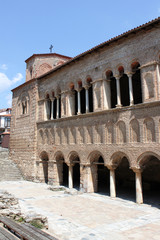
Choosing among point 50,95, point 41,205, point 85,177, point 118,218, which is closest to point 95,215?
point 118,218

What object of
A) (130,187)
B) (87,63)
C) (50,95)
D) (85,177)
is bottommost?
(130,187)

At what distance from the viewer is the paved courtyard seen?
685 centimetres

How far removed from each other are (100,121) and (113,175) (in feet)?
11.0

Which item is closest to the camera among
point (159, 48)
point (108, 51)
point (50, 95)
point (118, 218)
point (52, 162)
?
point (118, 218)

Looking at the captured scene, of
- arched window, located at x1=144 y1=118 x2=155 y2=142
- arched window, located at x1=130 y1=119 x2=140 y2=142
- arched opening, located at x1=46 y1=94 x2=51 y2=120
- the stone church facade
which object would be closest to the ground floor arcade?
the stone church facade

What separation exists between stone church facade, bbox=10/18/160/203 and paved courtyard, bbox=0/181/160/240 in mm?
1292

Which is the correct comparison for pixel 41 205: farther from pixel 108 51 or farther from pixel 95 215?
pixel 108 51

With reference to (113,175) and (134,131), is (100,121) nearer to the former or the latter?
(134,131)

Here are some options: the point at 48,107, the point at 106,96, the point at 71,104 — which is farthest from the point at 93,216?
the point at 48,107

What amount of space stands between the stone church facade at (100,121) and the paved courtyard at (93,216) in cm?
129

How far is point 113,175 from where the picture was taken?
40.7 feet

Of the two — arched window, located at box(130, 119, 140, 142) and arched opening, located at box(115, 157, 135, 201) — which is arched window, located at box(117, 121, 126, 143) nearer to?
arched window, located at box(130, 119, 140, 142)

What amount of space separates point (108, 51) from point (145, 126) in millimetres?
5494

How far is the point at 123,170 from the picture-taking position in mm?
16844
